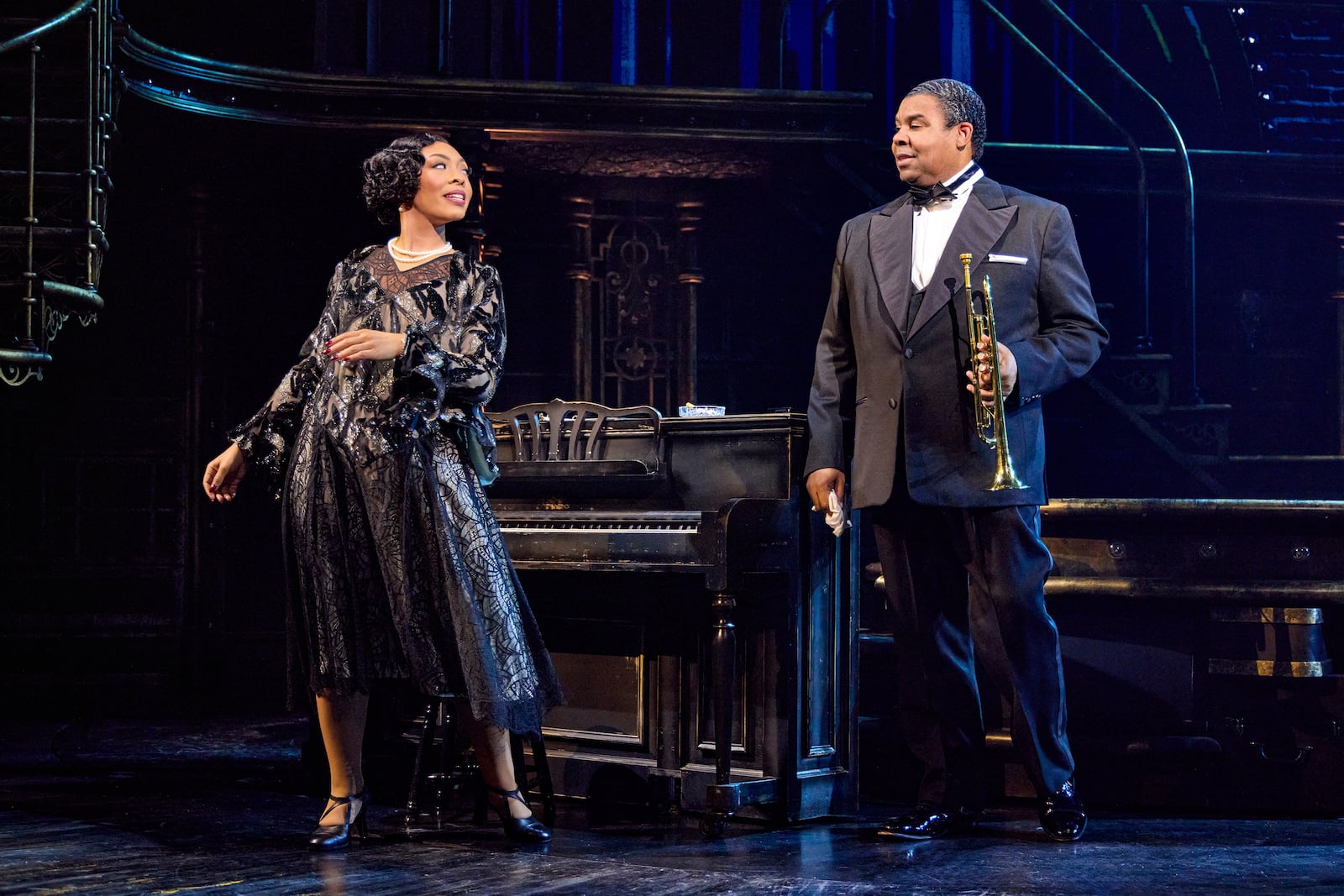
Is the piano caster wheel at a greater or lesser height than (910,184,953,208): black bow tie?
lesser

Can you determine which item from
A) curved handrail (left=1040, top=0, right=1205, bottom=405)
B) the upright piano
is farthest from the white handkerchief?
curved handrail (left=1040, top=0, right=1205, bottom=405)

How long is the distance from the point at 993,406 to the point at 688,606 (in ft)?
4.02

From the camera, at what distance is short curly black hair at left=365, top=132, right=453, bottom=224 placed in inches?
133

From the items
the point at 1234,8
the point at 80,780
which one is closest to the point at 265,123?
the point at 80,780

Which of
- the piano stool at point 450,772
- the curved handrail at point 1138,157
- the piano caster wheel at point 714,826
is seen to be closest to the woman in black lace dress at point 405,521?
the piano stool at point 450,772

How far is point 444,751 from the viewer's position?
378 centimetres

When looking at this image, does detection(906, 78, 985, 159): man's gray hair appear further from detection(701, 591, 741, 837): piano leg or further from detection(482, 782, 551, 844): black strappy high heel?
detection(482, 782, 551, 844): black strappy high heel

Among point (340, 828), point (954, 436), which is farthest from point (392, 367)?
point (954, 436)

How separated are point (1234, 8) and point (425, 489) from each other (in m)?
6.51

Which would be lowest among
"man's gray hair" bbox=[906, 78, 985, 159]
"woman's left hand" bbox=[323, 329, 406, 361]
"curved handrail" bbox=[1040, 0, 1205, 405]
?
"woman's left hand" bbox=[323, 329, 406, 361]

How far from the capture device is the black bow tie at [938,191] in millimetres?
3541

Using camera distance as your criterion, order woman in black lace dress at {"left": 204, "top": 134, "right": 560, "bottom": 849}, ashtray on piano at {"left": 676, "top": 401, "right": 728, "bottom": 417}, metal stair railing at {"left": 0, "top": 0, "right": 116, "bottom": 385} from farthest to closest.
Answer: metal stair railing at {"left": 0, "top": 0, "right": 116, "bottom": 385} → ashtray on piano at {"left": 676, "top": 401, "right": 728, "bottom": 417} → woman in black lace dress at {"left": 204, "top": 134, "right": 560, "bottom": 849}

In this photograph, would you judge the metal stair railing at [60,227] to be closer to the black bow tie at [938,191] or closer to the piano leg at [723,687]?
the piano leg at [723,687]

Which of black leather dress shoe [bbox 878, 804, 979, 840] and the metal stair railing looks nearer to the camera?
black leather dress shoe [bbox 878, 804, 979, 840]
